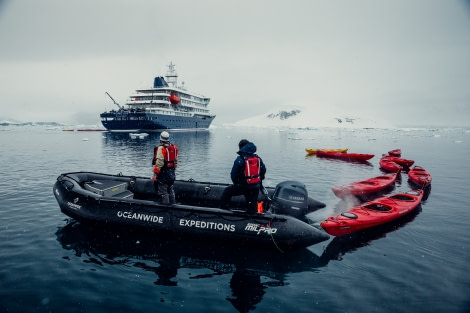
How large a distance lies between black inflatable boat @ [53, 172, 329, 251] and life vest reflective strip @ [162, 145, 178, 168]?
1.11m

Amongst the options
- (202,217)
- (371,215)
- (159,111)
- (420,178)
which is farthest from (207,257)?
(159,111)

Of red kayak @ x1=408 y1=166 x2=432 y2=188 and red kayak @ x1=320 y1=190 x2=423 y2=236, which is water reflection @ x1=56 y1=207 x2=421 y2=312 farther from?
red kayak @ x1=408 y1=166 x2=432 y2=188

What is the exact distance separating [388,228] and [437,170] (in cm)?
1624

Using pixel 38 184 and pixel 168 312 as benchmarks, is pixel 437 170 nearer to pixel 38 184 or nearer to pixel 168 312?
pixel 168 312

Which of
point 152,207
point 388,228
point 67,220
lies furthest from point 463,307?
point 67,220

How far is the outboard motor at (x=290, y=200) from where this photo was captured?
313 inches

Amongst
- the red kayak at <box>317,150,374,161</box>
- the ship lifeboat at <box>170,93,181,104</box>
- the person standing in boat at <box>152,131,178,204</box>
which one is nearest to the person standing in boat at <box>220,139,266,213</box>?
the person standing in boat at <box>152,131,178,204</box>

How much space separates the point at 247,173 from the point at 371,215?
450 centimetres

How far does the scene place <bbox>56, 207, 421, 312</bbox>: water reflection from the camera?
228 inches

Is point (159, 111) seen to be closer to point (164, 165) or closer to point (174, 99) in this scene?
point (174, 99)

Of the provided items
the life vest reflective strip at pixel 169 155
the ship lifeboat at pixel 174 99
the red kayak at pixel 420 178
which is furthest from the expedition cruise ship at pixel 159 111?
the life vest reflective strip at pixel 169 155

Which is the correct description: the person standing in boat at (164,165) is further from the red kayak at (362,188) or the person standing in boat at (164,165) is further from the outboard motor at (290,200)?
the red kayak at (362,188)

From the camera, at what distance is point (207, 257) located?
679 centimetres

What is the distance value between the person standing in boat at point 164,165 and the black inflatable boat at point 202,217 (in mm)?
420
